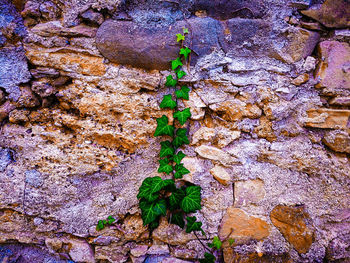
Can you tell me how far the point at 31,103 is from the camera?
3.99 feet

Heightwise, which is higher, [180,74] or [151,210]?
[180,74]

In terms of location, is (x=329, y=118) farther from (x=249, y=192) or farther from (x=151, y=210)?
(x=151, y=210)

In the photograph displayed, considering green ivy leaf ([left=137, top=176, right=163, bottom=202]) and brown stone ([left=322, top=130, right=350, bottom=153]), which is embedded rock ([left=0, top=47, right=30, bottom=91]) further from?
brown stone ([left=322, top=130, right=350, bottom=153])

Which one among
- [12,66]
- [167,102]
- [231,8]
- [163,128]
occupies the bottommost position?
[163,128]

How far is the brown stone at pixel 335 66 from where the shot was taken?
1.13 meters

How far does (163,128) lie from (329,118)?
0.99 metres

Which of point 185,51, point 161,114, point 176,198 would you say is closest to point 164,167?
point 176,198

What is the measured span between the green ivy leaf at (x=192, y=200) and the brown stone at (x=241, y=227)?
234 millimetres

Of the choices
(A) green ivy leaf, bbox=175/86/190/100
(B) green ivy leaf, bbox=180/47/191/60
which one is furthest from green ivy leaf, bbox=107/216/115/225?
(B) green ivy leaf, bbox=180/47/191/60

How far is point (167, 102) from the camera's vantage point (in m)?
1.20

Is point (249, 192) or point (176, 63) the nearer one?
point (176, 63)

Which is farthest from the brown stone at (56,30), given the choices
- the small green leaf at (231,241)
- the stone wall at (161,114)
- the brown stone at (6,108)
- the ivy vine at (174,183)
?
the small green leaf at (231,241)

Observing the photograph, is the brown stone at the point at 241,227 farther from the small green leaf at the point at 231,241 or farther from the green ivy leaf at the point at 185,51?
the green ivy leaf at the point at 185,51

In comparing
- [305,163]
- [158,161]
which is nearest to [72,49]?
[158,161]
